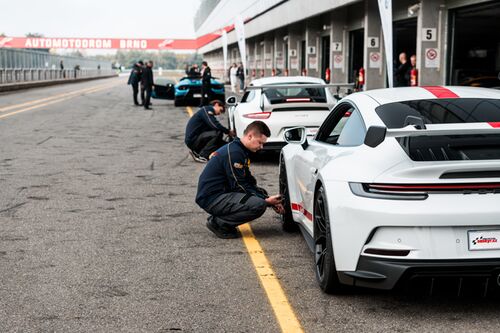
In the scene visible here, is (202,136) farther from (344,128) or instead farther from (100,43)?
(100,43)

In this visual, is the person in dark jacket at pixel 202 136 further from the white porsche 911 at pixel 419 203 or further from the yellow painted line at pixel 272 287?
the white porsche 911 at pixel 419 203

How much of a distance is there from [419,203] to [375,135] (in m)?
0.50

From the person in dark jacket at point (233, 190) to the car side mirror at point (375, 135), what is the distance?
7.27ft

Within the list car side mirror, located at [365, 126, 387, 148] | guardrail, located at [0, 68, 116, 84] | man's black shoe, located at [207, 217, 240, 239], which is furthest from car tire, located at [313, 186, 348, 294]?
guardrail, located at [0, 68, 116, 84]

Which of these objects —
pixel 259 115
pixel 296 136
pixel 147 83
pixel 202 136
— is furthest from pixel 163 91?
pixel 296 136

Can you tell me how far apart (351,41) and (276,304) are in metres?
27.3

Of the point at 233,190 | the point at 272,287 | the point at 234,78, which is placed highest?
the point at 234,78

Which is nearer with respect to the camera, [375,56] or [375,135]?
[375,135]

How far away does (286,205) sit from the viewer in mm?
6719

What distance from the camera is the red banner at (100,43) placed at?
115 meters

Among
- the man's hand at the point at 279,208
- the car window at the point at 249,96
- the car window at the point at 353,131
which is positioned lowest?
the man's hand at the point at 279,208

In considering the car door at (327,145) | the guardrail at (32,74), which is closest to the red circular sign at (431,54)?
the car door at (327,145)

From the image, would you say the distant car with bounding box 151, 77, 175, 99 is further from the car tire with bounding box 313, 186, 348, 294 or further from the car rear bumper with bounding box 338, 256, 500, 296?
the car rear bumper with bounding box 338, 256, 500, 296

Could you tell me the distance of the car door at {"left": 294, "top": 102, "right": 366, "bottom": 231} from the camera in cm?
502
